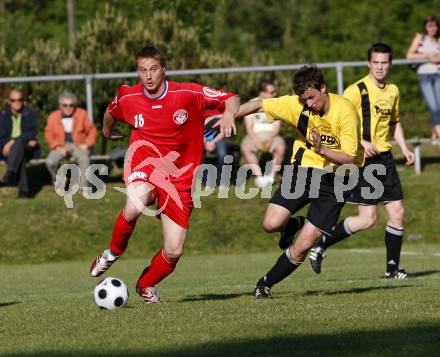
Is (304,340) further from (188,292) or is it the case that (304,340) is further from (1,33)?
(1,33)

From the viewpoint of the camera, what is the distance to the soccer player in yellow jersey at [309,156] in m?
9.84

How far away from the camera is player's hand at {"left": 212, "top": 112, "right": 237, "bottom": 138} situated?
9336 millimetres

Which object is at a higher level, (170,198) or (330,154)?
(330,154)

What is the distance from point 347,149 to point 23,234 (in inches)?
375

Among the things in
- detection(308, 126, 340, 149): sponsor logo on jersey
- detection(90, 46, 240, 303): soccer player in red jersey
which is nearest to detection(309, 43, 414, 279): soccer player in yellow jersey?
detection(308, 126, 340, 149): sponsor logo on jersey

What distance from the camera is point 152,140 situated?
10125 mm

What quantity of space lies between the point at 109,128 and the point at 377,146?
3.37 meters

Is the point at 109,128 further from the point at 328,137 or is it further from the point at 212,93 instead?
the point at 328,137

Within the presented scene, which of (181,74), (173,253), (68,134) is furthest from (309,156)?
(181,74)

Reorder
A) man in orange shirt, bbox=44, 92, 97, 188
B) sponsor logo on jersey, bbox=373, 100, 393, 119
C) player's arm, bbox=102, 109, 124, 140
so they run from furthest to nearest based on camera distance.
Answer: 1. man in orange shirt, bbox=44, 92, 97, 188
2. sponsor logo on jersey, bbox=373, 100, 393, 119
3. player's arm, bbox=102, 109, 124, 140

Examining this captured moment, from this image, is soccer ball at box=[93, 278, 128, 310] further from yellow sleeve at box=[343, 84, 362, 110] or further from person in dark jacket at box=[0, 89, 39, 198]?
person in dark jacket at box=[0, 89, 39, 198]

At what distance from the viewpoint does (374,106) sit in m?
12.3

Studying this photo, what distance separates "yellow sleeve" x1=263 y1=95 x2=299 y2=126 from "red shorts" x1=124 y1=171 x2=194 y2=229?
1.03 meters

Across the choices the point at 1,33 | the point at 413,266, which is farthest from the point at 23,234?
the point at 1,33
